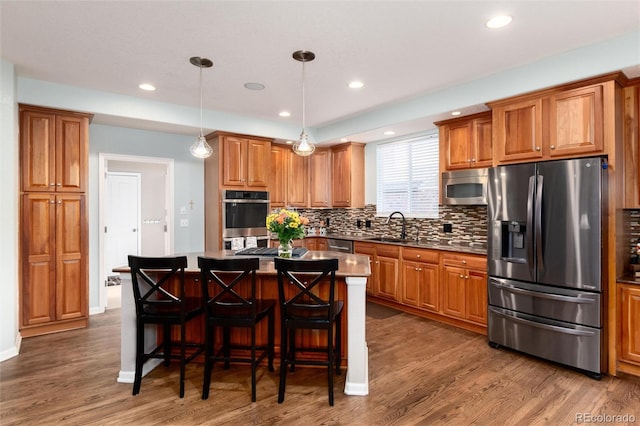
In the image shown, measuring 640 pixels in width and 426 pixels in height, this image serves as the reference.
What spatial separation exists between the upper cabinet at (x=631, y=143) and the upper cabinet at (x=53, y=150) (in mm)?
5507

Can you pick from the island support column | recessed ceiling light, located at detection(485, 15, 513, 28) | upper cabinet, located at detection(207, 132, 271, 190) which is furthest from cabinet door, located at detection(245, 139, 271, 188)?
recessed ceiling light, located at detection(485, 15, 513, 28)

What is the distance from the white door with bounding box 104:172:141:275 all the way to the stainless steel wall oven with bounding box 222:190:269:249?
127 inches

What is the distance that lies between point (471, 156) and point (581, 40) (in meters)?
1.54

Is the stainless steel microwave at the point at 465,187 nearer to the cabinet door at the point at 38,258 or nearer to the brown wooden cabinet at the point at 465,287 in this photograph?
the brown wooden cabinet at the point at 465,287

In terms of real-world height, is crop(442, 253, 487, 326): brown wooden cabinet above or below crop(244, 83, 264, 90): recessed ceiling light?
below

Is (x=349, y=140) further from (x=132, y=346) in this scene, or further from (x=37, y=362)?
(x=37, y=362)

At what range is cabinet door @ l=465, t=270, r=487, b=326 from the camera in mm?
3859

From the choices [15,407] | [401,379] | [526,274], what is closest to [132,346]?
[15,407]

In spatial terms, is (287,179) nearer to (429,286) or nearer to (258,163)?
(258,163)

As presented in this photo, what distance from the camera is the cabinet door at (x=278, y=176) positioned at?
5.86 meters

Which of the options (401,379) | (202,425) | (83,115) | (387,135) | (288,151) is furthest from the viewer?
(288,151)

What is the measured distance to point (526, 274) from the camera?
3281 millimetres

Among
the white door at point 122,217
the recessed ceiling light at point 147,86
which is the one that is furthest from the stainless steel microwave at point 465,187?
the white door at point 122,217

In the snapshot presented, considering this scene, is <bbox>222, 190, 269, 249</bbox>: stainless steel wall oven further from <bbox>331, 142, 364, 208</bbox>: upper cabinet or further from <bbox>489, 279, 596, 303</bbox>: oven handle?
<bbox>489, 279, 596, 303</bbox>: oven handle
